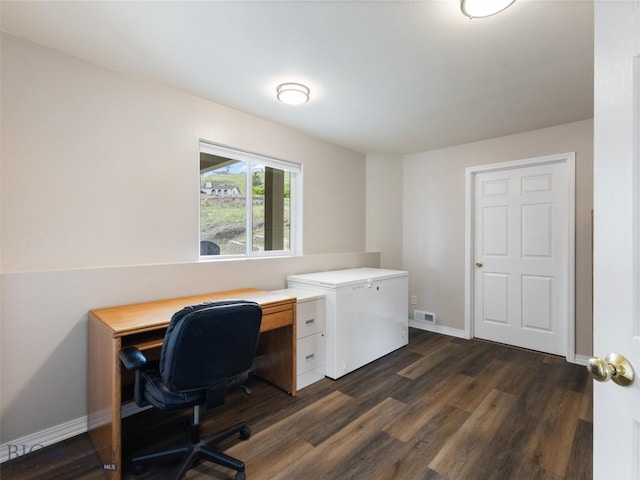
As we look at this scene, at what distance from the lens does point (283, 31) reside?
5.64 ft

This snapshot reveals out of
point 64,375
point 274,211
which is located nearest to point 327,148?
point 274,211

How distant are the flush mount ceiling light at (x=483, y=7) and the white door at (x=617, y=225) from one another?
0.87 metres

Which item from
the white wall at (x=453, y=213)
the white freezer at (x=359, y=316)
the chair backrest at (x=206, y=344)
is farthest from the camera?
the white wall at (x=453, y=213)

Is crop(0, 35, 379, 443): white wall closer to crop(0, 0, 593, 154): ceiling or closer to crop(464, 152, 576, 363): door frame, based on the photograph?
crop(0, 0, 593, 154): ceiling

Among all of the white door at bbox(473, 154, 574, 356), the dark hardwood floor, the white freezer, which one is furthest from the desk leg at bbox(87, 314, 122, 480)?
the white door at bbox(473, 154, 574, 356)

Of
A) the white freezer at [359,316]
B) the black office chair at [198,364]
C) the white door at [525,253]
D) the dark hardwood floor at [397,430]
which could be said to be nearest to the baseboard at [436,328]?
the white door at [525,253]

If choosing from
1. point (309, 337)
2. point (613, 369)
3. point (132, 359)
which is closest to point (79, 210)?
point (132, 359)

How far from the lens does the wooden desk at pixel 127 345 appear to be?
1.54 m

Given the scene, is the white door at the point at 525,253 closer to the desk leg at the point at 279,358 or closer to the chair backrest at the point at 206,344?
the desk leg at the point at 279,358

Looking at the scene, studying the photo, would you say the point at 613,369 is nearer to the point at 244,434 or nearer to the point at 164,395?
the point at 164,395

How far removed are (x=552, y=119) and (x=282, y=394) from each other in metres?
3.55

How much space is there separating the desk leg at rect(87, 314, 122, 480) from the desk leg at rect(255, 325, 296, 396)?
1.15 m

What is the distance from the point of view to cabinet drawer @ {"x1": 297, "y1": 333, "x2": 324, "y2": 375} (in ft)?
8.22

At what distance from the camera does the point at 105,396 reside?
5.34ft
